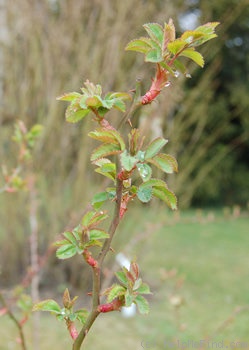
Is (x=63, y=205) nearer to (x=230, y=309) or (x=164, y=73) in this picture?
(x=230, y=309)

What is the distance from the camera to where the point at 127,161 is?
45 centimetres

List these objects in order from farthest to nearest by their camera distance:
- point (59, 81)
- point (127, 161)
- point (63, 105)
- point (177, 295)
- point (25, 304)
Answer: point (63, 105)
point (59, 81)
point (177, 295)
point (25, 304)
point (127, 161)

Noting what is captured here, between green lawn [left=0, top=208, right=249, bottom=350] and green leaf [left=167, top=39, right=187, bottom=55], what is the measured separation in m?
1.23

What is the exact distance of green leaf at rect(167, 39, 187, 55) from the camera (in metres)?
0.49

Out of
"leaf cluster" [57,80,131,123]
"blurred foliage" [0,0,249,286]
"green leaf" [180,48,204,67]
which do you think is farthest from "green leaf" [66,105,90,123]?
"blurred foliage" [0,0,249,286]

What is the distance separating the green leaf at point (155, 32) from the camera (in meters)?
0.51

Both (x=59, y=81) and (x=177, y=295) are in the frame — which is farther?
(x=59, y=81)

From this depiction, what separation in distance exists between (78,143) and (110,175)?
Answer: 348cm

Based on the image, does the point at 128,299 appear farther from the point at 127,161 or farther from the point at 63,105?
the point at 63,105

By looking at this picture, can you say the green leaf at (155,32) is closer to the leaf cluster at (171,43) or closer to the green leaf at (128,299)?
the leaf cluster at (171,43)

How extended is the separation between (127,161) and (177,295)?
9.90ft

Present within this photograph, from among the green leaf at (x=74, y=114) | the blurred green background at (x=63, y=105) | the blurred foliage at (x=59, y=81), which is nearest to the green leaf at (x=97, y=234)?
the green leaf at (x=74, y=114)

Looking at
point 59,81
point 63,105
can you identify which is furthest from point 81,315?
point 63,105

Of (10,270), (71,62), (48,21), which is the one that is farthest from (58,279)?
(48,21)
